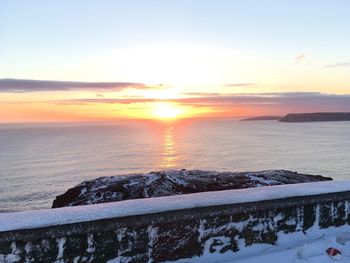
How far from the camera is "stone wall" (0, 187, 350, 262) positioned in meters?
4.04

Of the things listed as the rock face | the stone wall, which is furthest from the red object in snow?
the rock face

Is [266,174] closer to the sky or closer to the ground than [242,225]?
closer to the ground

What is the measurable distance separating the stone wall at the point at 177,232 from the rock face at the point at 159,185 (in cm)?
433

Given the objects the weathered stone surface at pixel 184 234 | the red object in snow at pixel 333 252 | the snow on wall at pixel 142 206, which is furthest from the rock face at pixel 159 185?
the red object in snow at pixel 333 252

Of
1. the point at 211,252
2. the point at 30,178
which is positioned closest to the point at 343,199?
the point at 211,252

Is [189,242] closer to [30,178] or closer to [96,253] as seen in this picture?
[96,253]

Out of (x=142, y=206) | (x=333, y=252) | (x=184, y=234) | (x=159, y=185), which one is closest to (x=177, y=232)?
(x=184, y=234)

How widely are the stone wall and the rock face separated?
4.33 metres

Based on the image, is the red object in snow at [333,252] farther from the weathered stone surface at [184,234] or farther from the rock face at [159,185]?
the rock face at [159,185]

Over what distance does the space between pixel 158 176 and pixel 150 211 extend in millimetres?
5888

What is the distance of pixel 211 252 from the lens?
4.82 m

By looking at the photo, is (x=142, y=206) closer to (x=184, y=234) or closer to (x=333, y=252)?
(x=184, y=234)

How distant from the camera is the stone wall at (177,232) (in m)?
4.04

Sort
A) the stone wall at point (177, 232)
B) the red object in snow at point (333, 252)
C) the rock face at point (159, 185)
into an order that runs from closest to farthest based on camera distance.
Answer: the stone wall at point (177, 232) < the red object in snow at point (333, 252) < the rock face at point (159, 185)
